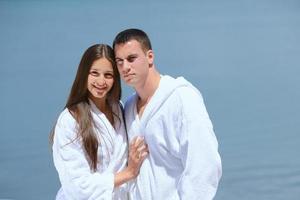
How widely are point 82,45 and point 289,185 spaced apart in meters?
4.11

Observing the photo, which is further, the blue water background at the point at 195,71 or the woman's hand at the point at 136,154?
the blue water background at the point at 195,71

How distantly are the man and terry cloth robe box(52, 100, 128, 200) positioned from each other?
2.8 inches

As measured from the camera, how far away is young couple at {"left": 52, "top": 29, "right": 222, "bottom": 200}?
4.23ft

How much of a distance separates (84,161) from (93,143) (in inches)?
2.0

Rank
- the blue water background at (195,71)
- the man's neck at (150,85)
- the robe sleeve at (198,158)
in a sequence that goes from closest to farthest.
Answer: the robe sleeve at (198,158) → the man's neck at (150,85) → the blue water background at (195,71)

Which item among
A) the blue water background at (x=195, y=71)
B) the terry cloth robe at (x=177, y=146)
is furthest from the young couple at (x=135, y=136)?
the blue water background at (x=195, y=71)

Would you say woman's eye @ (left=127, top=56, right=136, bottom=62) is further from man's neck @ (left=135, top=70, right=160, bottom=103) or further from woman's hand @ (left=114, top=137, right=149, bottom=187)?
woman's hand @ (left=114, top=137, right=149, bottom=187)

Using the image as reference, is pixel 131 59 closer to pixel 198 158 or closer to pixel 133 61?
pixel 133 61

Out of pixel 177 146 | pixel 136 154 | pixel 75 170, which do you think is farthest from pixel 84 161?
pixel 177 146

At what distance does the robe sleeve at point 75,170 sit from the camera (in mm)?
1382

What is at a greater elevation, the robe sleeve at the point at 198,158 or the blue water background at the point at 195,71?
the blue water background at the point at 195,71

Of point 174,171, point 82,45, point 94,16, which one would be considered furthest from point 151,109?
point 94,16

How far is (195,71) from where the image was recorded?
539 cm

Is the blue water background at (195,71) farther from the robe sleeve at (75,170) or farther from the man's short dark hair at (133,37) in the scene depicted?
the man's short dark hair at (133,37)
